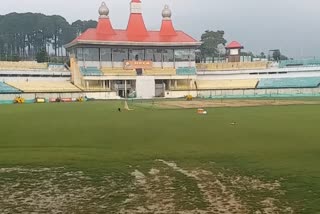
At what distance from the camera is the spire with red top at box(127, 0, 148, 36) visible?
81.8 meters

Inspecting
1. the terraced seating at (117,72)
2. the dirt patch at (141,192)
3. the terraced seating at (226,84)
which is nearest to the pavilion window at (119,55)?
the terraced seating at (117,72)

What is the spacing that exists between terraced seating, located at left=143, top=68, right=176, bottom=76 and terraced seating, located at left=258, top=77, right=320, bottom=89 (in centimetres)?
1529

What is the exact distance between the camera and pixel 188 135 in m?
19.4

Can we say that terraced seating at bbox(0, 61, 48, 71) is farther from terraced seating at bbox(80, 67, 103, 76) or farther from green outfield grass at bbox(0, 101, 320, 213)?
green outfield grass at bbox(0, 101, 320, 213)

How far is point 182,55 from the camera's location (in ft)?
271

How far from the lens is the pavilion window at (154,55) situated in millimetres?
81125

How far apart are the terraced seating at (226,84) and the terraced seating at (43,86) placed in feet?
72.0

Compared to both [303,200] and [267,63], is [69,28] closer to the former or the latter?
[267,63]

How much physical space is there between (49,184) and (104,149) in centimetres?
551

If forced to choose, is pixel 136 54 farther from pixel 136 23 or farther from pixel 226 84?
pixel 226 84

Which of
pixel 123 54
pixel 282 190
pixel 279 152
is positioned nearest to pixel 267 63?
pixel 123 54

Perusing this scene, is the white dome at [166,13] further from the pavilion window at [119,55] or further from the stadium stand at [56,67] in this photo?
the stadium stand at [56,67]

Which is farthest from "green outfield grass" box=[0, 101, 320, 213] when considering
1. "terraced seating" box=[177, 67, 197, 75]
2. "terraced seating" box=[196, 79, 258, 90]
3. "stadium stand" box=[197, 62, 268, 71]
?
"stadium stand" box=[197, 62, 268, 71]

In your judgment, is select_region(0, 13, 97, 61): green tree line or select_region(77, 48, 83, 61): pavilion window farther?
select_region(0, 13, 97, 61): green tree line
